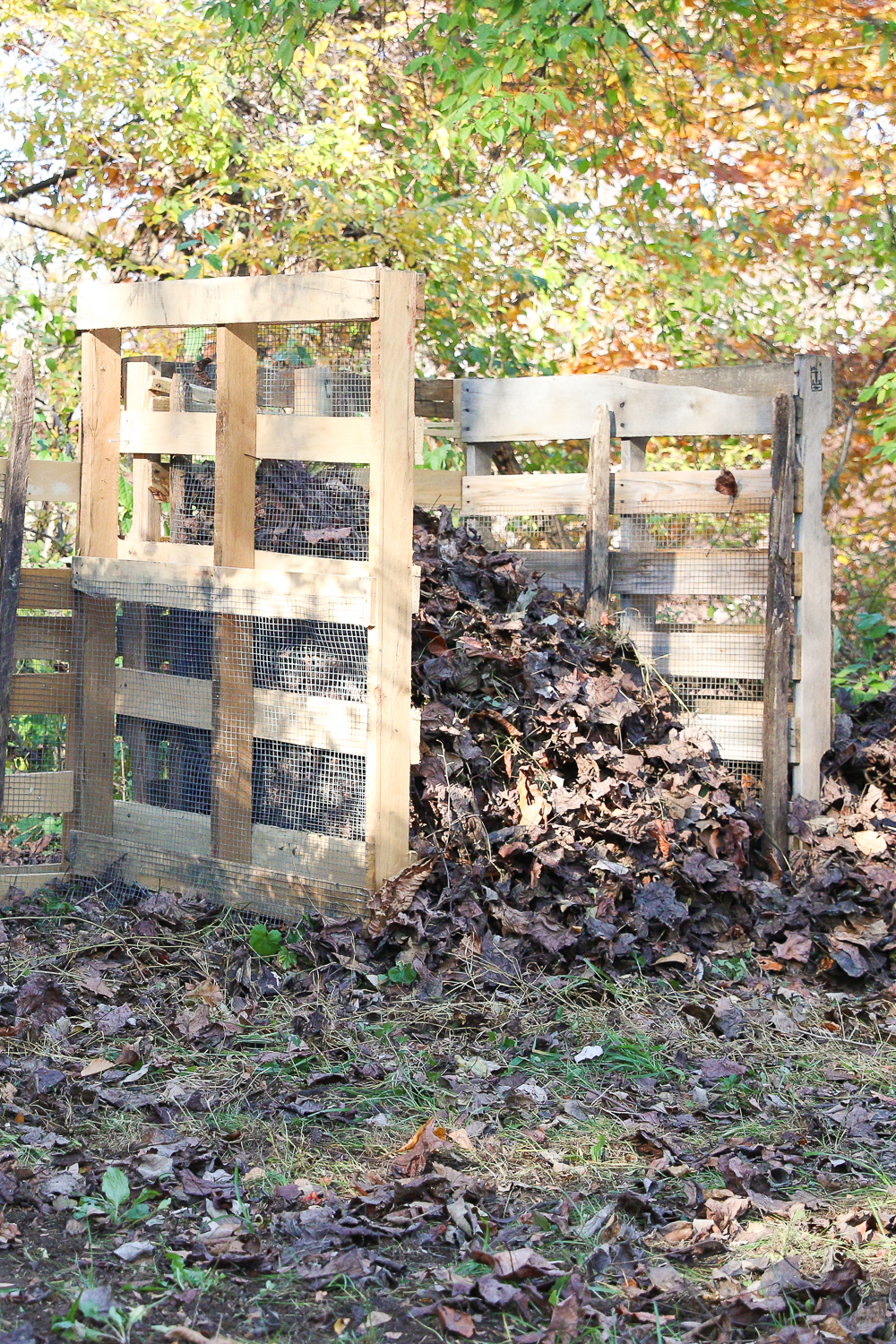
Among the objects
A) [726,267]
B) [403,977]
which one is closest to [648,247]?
[726,267]

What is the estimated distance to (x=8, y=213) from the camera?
36.1 feet

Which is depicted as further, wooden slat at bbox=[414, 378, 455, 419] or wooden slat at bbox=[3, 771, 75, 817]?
wooden slat at bbox=[414, 378, 455, 419]

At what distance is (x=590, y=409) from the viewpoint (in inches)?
253

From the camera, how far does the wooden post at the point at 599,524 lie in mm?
6293

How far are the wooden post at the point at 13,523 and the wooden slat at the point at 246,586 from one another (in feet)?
1.15

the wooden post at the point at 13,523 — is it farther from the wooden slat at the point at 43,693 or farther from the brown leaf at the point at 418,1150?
the brown leaf at the point at 418,1150

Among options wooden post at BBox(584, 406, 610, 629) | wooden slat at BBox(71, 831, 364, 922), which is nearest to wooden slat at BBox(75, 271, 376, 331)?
wooden post at BBox(584, 406, 610, 629)

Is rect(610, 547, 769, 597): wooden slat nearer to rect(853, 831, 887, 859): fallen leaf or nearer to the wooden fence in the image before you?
the wooden fence

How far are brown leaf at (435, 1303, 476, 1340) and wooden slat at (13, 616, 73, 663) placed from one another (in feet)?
13.0

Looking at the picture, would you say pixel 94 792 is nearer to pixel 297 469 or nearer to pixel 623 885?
pixel 297 469

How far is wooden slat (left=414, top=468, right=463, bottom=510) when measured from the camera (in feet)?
22.6

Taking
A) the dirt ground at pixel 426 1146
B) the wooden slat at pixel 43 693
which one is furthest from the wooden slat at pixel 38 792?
the dirt ground at pixel 426 1146

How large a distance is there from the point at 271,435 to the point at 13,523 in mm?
1285

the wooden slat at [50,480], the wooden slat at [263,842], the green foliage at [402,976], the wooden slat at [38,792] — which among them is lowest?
the green foliage at [402,976]
